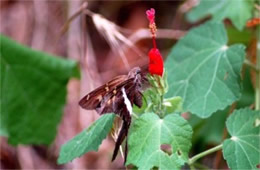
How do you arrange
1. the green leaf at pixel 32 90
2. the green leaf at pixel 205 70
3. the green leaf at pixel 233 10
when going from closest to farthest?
1. the green leaf at pixel 205 70
2. the green leaf at pixel 233 10
3. the green leaf at pixel 32 90

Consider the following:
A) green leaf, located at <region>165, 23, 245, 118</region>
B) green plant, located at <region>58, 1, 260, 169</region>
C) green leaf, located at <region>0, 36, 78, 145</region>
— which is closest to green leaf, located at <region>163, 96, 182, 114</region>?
green plant, located at <region>58, 1, 260, 169</region>

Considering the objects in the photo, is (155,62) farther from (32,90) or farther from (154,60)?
(32,90)

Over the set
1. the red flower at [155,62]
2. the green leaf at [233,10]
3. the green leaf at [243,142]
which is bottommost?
the green leaf at [243,142]

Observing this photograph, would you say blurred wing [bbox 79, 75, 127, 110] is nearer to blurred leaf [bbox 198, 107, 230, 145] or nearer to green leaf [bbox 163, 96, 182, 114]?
green leaf [bbox 163, 96, 182, 114]

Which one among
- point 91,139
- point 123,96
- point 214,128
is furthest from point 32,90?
point 123,96

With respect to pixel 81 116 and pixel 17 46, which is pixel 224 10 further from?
pixel 81 116

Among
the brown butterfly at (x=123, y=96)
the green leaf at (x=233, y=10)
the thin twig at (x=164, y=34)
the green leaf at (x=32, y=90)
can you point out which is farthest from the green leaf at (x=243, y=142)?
the thin twig at (x=164, y=34)

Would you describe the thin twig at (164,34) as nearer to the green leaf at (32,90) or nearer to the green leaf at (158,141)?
the green leaf at (32,90)
